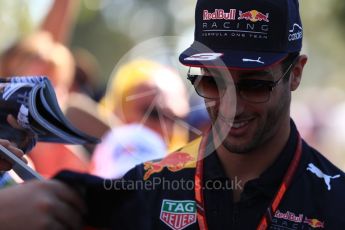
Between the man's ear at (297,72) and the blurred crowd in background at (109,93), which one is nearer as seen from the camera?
the man's ear at (297,72)

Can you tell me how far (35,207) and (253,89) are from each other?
124cm

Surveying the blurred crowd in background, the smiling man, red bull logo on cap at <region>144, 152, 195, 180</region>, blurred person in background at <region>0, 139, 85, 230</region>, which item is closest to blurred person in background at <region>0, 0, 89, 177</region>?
the blurred crowd in background

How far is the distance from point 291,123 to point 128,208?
0.79 m

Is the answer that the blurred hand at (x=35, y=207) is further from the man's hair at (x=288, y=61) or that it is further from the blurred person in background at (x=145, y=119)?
the blurred person in background at (x=145, y=119)

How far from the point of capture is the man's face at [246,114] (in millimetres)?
2982

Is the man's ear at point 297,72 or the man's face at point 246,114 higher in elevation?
the man's ear at point 297,72

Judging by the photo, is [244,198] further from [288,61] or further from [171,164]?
[288,61]

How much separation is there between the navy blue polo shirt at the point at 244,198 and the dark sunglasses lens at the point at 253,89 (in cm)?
21

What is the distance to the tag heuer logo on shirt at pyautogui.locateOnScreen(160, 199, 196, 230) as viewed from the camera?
9.50 feet

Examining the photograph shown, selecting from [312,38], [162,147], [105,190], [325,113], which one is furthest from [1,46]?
[312,38]

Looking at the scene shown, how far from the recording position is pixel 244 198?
2.92 metres

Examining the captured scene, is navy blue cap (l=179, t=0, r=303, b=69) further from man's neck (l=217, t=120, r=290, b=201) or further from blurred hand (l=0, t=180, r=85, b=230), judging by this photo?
blurred hand (l=0, t=180, r=85, b=230)

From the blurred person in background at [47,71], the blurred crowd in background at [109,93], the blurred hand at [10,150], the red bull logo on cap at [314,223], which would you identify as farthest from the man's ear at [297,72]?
the blurred person in background at [47,71]

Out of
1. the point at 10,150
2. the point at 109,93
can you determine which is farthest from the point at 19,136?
the point at 109,93
